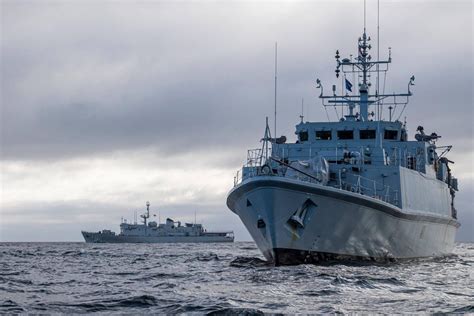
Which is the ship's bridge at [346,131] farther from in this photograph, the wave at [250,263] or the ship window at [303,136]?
→ the wave at [250,263]

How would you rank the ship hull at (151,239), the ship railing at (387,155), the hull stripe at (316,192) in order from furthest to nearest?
the ship hull at (151,239)
the ship railing at (387,155)
the hull stripe at (316,192)

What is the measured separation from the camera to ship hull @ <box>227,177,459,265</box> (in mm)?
27844

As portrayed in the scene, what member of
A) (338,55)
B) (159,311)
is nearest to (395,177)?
(338,55)

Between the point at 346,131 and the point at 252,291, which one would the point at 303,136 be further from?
the point at 252,291

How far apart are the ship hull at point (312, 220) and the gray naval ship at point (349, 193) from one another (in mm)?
37

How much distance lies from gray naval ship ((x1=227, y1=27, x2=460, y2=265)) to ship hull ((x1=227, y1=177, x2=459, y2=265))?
37 millimetres

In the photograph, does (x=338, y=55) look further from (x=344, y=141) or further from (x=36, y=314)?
(x=36, y=314)

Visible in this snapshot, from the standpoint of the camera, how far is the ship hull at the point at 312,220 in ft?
91.4

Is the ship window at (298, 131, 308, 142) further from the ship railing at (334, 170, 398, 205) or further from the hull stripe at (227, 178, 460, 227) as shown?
the hull stripe at (227, 178, 460, 227)

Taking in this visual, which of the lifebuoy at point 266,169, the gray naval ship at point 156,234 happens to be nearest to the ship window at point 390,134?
the lifebuoy at point 266,169

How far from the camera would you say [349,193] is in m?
28.3

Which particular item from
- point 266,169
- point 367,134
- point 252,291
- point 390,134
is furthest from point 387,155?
point 252,291

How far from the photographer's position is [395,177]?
32.7 metres

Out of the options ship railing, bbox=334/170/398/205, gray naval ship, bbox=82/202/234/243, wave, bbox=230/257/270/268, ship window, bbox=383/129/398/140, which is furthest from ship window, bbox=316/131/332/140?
gray naval ship, bbox=82/202/234/243
